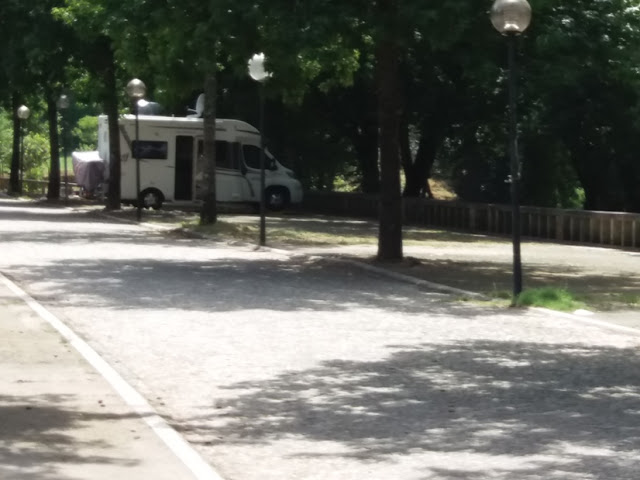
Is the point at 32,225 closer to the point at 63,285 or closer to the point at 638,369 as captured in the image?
the point at 63,285

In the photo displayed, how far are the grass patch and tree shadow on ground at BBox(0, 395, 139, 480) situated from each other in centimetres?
804

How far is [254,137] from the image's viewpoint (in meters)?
49.3

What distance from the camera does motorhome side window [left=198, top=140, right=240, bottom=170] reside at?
49.0 m

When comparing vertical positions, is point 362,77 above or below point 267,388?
above

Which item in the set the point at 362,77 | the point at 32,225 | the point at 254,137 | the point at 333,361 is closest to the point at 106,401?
the point at 333,361

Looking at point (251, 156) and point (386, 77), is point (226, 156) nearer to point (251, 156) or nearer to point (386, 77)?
point (251, 156)

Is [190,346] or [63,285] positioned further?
[63,285]

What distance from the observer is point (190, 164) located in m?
49.6

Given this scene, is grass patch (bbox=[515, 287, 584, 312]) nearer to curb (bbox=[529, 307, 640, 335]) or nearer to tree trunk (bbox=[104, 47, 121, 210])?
curb (bbox=[529, 307, 640, 335])

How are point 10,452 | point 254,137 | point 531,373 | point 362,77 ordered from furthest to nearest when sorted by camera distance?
point 254,137 < point 362,77 < point 531,373 < point 10,452

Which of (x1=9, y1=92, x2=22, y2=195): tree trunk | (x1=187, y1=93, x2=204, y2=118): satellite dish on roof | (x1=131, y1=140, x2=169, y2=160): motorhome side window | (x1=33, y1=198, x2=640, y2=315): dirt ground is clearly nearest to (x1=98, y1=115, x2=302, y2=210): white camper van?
(x1=131, y1=140, x2=169, y2=160): motorhome side window

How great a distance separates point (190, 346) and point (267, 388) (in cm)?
252

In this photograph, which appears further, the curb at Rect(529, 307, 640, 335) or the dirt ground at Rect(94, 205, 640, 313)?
the dirt ground at Rect(94, 205, 640, 313)

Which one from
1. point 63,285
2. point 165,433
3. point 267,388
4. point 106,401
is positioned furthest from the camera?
point 63,285
